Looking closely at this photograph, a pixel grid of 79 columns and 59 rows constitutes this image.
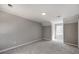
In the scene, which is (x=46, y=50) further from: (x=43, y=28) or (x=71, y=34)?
(x=71, y=34)

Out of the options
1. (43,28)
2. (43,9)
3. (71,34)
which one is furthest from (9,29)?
(71,34)

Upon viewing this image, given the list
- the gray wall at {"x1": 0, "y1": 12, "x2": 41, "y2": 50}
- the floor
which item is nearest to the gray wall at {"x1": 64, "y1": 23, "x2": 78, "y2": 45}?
the floor

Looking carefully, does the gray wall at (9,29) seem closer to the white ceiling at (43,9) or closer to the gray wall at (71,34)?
the white ceiling at (43,9)

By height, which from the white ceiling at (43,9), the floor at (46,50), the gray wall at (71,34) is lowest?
the floor at (46,50)

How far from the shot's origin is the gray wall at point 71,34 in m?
2.08

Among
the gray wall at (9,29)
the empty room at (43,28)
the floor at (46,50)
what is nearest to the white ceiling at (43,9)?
the empty room at (43,28)

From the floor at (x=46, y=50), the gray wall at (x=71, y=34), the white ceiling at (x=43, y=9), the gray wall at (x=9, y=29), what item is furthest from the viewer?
the gray wall at (x=71, y=34)

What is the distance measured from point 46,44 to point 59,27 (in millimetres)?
726

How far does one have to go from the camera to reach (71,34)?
2256mm

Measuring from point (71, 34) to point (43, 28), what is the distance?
4.34 feet

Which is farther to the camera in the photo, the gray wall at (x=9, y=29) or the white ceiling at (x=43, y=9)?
the gray wall at (x=9, y=29)

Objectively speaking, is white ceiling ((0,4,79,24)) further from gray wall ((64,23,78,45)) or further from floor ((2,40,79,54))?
floor ((2,40,79,54))
